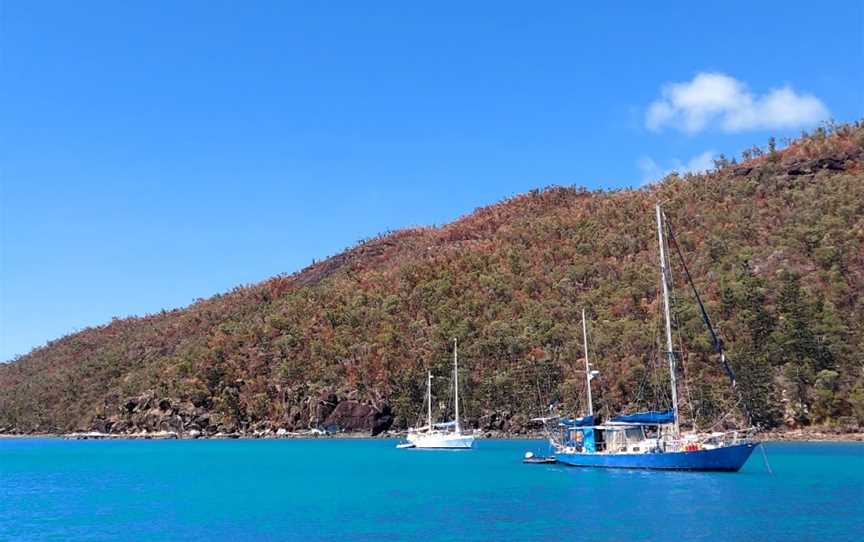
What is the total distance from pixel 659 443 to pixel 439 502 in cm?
1925

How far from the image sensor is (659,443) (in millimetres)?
62125

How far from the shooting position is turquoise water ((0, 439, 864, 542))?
4044 centimetres

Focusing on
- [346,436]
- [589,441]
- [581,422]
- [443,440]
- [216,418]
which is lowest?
[589,441]

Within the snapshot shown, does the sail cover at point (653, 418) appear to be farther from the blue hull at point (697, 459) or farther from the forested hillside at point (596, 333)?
the forested hillside at point (596, 333)

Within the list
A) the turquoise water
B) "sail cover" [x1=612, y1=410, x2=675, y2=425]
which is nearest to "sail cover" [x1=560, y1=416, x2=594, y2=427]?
the turquoise water

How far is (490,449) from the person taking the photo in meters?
107

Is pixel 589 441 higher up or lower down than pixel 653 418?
lower down

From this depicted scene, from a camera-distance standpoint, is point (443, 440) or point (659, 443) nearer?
point (659, 443)

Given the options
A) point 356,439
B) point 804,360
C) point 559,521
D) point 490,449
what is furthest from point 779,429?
point 559,521

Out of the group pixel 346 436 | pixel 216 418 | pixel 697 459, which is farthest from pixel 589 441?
pixel 216 418

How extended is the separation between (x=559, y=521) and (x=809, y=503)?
15584 millimetres

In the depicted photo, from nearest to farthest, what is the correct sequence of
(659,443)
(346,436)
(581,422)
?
1. (659,443)
2. (581,422)
3. (346,436)

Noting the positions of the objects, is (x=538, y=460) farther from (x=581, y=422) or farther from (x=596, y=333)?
(x=596, y=333)

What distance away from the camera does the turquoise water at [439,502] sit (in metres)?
40.4
